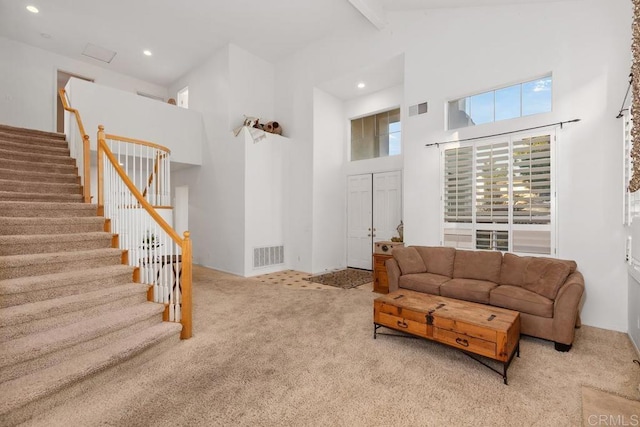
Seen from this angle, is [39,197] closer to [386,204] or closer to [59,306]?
[59,306]

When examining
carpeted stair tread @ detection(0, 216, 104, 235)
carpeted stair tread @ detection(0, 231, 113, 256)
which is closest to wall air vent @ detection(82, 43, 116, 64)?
carpeted stair tread @ detection(0, 216, 104, 235)

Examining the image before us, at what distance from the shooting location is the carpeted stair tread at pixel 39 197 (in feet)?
12.4

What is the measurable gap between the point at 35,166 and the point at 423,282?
593 centimetres

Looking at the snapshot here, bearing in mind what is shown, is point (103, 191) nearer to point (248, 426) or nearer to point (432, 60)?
point (248, 426)

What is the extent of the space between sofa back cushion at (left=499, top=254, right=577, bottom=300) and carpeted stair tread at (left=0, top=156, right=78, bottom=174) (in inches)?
256

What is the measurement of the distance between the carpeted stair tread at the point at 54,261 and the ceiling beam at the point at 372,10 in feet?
16.6

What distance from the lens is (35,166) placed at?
4512mm

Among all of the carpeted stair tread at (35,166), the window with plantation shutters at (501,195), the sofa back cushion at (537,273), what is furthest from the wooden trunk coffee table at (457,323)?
the carpeted stair tread at (35,166)

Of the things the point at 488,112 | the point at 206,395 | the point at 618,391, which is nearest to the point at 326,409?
the point at 206,395

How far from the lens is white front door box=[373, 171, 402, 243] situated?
6414 mm

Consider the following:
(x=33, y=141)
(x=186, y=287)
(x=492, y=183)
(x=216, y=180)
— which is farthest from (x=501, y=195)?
(x=33, y=141)

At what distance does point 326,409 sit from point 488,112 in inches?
175

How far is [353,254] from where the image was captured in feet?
23.6

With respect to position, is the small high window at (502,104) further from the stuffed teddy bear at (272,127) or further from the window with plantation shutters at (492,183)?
the stuffed teddy bear at (272,127)
